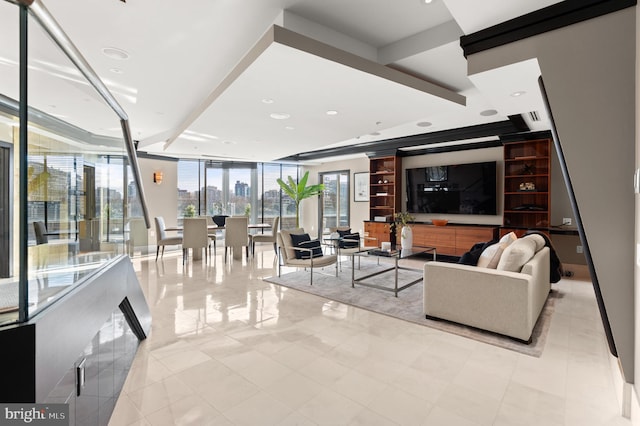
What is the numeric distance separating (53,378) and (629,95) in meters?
3.26

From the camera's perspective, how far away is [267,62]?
286 cm

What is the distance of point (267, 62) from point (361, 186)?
6767 millimetres

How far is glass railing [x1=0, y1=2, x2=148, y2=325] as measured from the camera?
1.09 metres

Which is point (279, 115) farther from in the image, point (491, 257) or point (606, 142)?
point (606, 142)

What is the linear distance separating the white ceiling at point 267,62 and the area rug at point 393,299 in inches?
95.8

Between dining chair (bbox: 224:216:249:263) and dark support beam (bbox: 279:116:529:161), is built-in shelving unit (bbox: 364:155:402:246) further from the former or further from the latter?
dining chair (bbox: 224:216:249:263)

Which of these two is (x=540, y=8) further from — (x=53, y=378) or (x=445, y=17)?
(x=53, y=378)

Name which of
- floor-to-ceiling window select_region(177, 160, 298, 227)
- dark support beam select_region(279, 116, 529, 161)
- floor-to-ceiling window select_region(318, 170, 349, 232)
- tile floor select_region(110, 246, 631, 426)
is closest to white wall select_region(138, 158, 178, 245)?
floor-to-ceiling window select_region(177, 160, 298, 227)

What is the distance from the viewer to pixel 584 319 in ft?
11.8

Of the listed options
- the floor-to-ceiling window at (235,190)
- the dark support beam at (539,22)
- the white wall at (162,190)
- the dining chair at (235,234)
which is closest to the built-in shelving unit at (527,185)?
the dark support beam at (539,22)

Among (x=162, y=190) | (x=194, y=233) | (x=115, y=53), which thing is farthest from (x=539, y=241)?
(x=162, y=190)

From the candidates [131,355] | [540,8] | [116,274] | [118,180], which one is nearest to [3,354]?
[116,274]

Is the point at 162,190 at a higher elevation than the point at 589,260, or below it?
higher

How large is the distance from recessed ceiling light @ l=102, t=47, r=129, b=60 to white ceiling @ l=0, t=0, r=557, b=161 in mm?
47
